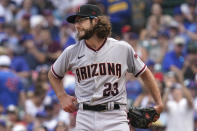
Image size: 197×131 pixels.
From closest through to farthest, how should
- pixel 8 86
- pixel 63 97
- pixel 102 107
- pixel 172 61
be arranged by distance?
pixel 102 107 < pixel 63 97 < pixel 8 86 < pixel 172 61

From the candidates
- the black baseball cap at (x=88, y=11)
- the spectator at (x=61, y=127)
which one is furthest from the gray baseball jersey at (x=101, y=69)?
the spectator at (x=61, y=127)

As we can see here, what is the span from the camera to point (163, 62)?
38.5ft

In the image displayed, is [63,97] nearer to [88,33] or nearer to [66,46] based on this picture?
[88,33]

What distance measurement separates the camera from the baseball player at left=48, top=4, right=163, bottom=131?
591 cm

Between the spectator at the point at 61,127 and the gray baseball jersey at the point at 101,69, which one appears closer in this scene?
the gray baseball jersey at the point at 101,69

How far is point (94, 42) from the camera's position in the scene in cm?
601

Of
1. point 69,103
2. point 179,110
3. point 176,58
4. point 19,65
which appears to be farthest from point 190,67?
point 69,103

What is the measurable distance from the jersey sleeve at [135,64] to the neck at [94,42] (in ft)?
0.98

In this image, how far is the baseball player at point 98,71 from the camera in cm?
591

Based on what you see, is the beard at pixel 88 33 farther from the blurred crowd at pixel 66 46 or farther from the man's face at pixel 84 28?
the blurred crowd at pixel 66 46

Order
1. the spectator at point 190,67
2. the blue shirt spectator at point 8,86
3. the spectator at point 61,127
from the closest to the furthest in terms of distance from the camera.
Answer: the spectator at point 61,127
the blue shirt spectator at point 8,86
the spectator at point 190,67

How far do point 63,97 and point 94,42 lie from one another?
66cm

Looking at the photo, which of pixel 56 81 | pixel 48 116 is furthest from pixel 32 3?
pixel 56 81

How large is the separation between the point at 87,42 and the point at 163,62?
231 inches
